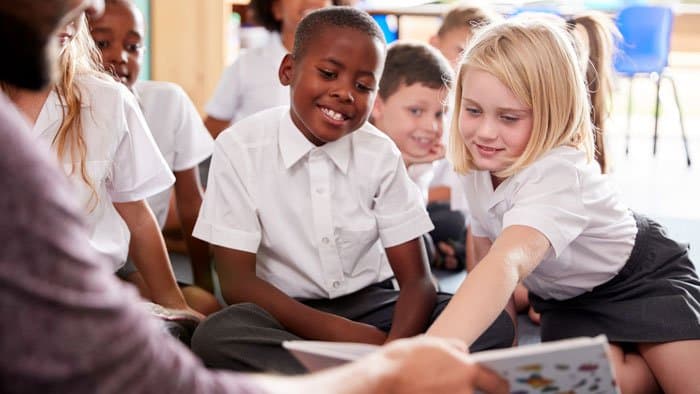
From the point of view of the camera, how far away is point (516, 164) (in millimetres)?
1433

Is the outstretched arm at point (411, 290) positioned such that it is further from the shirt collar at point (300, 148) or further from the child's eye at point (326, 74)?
the child's eye at point (326, 74)

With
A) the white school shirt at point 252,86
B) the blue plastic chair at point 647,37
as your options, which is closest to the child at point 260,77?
the white school shirt at point 252,86

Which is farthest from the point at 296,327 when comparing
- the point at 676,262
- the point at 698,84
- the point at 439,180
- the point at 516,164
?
the point at 698,84

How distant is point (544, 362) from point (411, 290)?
2.22 feet

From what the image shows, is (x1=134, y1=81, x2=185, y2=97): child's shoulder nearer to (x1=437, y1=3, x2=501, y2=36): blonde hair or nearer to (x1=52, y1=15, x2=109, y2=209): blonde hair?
(x1=52, y1=15, x2=109, y2=209): blonde hair

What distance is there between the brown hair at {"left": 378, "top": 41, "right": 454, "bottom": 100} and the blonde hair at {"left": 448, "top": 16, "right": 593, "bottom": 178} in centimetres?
58

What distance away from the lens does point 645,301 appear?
1.53 metres

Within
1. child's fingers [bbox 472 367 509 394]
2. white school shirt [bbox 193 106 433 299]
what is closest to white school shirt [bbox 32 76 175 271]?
white school shirt [bbox 193 106 433 299]

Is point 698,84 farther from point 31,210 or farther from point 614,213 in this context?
point 31,210

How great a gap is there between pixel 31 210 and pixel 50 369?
114 mm

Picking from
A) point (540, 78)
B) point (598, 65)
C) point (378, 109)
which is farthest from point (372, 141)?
point (598, 65)

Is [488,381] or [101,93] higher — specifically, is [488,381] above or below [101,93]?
below

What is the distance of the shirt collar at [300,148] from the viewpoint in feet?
5.17

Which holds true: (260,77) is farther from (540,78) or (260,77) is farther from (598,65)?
(540,78)
